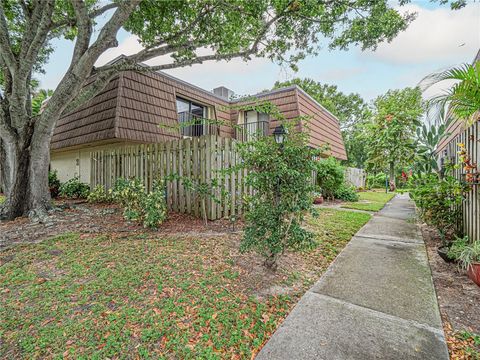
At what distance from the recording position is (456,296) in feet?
7.92

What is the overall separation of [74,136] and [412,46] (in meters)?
12.6

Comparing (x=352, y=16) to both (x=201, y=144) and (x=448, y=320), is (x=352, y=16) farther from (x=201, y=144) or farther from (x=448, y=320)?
(x=448, y=320)

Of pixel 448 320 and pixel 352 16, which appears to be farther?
pixel 352 16

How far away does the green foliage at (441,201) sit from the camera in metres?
3.60

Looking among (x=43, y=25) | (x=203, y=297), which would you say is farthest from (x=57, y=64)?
(x=203, y=297)

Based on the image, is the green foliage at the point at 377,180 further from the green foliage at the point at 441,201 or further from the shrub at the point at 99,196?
the shrub at the point at 99,196

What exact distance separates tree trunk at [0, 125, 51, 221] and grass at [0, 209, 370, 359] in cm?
268

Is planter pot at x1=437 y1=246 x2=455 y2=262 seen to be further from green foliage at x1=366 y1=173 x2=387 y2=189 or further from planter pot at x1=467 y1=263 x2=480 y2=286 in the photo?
green foliage at x1=366 y1=173 x2=387 y2=189

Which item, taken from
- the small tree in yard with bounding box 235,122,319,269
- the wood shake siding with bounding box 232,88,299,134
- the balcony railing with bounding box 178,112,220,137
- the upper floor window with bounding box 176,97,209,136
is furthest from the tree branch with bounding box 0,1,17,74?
the wood shake siding with bounding box 232,88,299,134

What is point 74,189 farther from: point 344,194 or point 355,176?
point 355,176

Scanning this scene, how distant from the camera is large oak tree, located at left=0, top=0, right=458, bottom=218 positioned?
5473 mm

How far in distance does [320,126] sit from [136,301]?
12.6 metres

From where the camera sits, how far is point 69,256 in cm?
334

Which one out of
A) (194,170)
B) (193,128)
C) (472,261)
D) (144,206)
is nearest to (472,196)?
(472,261)
